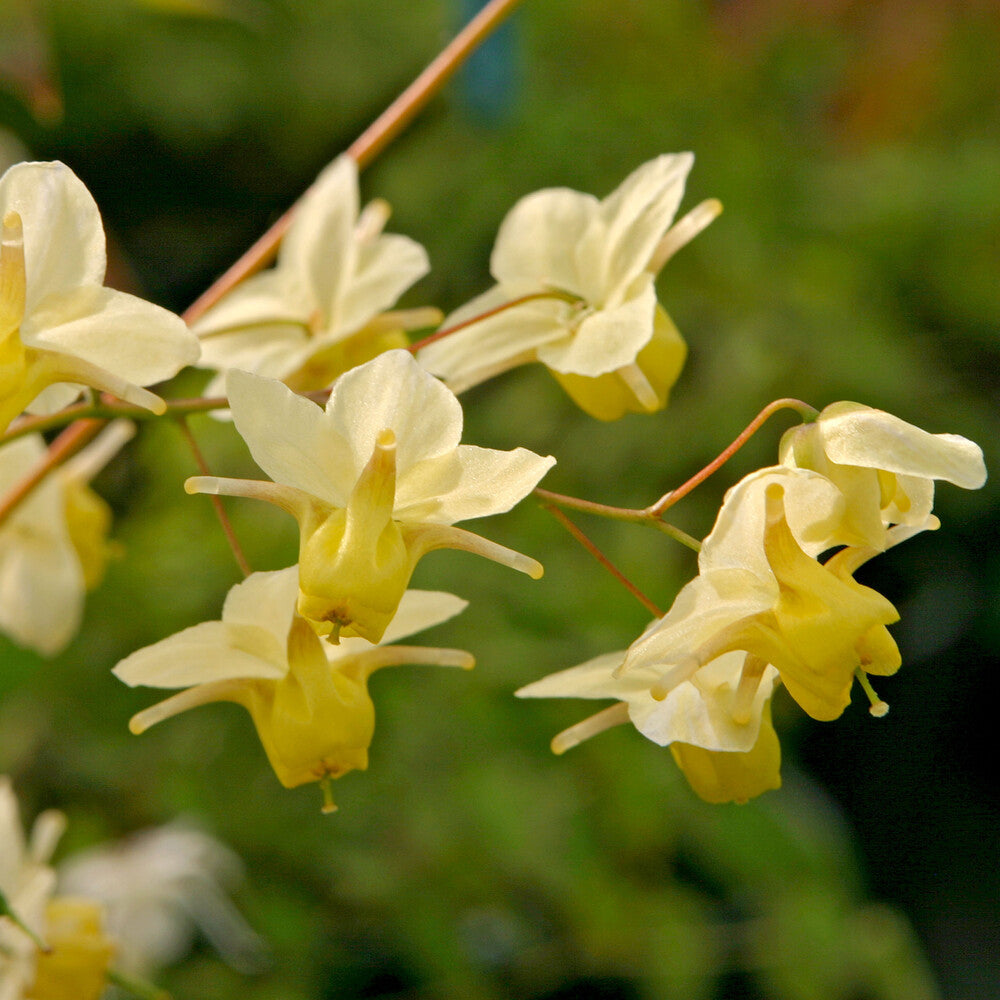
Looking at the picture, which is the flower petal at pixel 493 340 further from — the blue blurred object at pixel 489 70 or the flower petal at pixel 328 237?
the blue blurred object at pixel 489 70

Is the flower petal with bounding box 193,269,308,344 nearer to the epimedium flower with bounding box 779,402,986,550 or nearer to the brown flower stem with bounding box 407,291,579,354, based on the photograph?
the brown flower stem with bounding box 407,291,579,354

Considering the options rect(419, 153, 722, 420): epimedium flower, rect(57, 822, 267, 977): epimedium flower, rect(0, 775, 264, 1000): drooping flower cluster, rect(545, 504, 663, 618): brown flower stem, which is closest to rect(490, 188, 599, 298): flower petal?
rect(419, 153, 722, 420): epimedium flower

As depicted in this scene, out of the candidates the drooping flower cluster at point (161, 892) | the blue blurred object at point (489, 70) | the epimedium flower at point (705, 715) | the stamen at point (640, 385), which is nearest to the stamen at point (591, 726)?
the epimedium flower at point (705, 715)

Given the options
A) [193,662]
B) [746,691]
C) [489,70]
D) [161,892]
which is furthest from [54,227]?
[489,70]

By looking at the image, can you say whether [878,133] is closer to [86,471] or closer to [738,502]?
[86,471]

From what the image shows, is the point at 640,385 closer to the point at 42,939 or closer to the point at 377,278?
the point at 377,278

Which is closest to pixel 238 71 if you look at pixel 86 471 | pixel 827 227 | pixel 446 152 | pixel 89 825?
pixel 446 152
